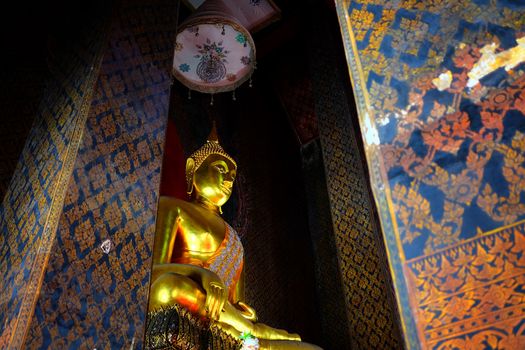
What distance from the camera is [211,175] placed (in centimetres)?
418

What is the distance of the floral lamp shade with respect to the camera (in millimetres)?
4824

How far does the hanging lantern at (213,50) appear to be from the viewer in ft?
15.4

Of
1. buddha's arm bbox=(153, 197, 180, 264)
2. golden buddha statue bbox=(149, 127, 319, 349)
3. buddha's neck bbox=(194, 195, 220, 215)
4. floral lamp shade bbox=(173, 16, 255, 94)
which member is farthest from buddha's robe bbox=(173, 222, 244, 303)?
floral lamp shade bbox=(173, 16, 255, 94)

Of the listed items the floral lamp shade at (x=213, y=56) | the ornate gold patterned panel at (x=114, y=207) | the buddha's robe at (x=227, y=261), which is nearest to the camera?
the ornate gold patterned panel at (x=114, y=207)

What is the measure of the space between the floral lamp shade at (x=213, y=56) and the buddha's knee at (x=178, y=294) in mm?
2663

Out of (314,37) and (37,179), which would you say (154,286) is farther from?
(314,37)

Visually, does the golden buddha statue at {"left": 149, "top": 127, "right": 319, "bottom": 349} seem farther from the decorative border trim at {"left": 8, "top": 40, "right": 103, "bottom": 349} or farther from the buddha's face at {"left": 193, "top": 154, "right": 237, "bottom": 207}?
the decorative border trim at {"left": 8, "top": 40, "right": 103, "bottom": 349}

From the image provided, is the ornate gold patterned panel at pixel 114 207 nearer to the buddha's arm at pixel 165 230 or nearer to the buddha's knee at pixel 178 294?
the buddha's knee at pixel 178 294

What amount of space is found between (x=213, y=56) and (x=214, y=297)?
9.22ft

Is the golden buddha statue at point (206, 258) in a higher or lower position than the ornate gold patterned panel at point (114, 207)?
lower

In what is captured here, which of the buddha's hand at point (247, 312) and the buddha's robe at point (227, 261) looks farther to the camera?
the buddha's robe at point (227, 261)

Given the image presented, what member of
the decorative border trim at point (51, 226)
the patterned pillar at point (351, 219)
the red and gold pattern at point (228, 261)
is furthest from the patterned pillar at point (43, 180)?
the patterned pillar at point (351, 219)

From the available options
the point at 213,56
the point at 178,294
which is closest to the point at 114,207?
the point at 178,294

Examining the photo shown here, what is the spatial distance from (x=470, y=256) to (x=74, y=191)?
1553mm
